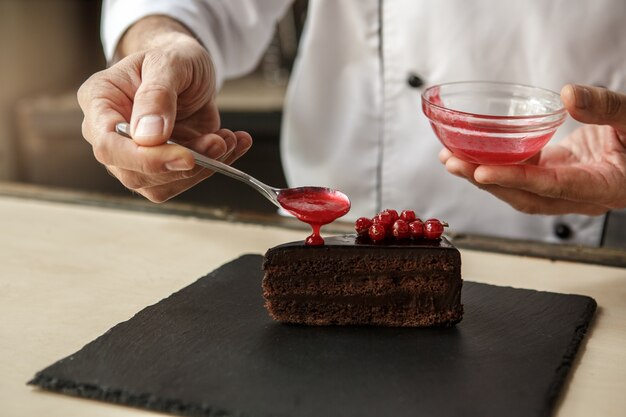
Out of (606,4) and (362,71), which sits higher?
(606,4)

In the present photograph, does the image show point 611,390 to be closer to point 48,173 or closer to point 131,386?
point 131,386

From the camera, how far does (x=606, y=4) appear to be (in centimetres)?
168

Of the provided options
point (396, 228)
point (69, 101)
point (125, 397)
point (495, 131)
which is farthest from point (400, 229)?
point (69, 101)

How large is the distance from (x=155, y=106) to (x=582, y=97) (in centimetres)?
67

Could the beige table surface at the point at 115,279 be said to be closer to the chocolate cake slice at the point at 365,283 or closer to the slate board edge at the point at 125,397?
the slate board edge at the point at 125,397

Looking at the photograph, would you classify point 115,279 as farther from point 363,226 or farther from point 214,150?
point 363,226

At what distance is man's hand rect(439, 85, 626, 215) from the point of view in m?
1.25

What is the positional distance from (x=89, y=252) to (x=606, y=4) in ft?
3.99

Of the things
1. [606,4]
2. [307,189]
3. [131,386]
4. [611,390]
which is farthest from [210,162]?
[606,4]

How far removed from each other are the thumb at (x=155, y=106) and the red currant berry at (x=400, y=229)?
384 millimetres

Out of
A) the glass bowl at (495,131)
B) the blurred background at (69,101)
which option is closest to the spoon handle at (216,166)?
the glass bowl at (495,131)

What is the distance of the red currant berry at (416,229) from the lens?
1.25 m

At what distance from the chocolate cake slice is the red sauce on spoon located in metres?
0.04

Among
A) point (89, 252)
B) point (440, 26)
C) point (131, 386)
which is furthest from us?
point (440, 26)
